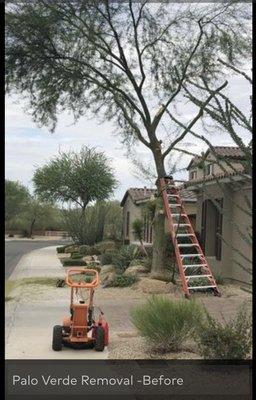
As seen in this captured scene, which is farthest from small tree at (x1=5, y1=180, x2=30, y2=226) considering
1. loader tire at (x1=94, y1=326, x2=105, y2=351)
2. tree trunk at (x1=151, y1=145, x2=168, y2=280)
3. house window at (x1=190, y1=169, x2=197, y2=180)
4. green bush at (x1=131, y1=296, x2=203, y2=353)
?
green bush at (x1=131, y1=296, x2=203, y2=353)

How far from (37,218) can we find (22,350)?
43.2 meters

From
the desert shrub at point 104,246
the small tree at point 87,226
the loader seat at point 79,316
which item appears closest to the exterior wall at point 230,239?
the loader seat at point 79,316

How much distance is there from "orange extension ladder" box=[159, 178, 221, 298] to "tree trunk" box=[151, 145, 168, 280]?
0.37 metres

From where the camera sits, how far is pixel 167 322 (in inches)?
265

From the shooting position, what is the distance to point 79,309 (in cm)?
723

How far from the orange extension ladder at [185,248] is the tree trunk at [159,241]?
368mm

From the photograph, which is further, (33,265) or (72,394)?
(33,265)

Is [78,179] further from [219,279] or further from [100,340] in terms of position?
[100,340]

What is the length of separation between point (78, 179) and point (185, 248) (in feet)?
69.9

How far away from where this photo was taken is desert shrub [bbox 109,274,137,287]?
1433cm

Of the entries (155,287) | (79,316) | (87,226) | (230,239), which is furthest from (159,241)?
(87,226)

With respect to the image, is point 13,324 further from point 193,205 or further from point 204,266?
point 193,205

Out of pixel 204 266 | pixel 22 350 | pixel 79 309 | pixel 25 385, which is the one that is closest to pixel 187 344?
pixel 79 309

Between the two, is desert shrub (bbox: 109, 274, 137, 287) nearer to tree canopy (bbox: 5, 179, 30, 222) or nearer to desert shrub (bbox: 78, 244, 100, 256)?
desert shrub (bbox: 78, 244, 100, 256)
